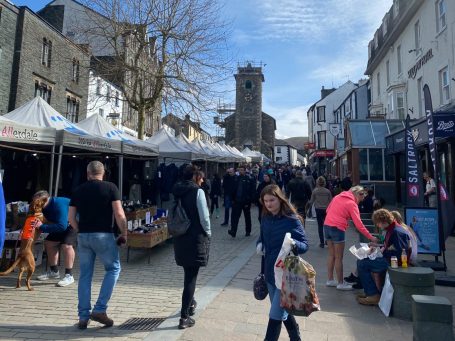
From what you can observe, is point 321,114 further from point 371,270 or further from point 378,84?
point 371,270

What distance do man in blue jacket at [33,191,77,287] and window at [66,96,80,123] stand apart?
20190mm

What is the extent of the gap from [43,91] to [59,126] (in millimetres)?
15682

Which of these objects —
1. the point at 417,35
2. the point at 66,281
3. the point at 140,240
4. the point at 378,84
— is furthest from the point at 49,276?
the point at 378,84

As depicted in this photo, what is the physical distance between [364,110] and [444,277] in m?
28.9

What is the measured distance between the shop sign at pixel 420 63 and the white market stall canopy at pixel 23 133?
599 inches

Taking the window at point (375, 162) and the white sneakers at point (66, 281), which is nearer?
the white sneakers at point (66, 281)

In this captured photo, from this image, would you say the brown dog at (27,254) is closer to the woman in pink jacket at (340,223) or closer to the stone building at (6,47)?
the woman in pink jacket at (340,223)

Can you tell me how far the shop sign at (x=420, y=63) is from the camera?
50.6ft

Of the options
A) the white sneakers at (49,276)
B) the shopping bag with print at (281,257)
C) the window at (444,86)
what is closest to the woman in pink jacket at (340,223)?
the shopping bag with print at (281,257)

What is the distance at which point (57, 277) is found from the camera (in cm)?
611

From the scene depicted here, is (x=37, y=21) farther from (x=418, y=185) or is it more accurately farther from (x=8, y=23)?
(x=418, y=185)

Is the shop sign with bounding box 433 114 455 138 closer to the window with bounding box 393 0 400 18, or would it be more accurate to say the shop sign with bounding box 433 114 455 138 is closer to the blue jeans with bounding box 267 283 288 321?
the blue jeans with bounding box 267 283 288 321

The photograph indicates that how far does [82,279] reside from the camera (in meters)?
4.12

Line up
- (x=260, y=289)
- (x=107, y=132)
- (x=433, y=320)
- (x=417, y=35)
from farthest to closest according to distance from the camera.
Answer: (x=417, y=35) → (x=107, y=132) → (x=260, y=289) → (x=433, y=320)
